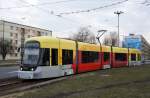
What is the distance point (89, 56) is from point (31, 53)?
9264mm

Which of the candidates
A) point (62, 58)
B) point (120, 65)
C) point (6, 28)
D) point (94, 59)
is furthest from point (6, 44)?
point (62, 58)

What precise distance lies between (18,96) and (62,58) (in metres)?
9.91

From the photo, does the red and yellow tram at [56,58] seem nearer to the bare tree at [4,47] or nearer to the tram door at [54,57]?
the tram door at [54,57]

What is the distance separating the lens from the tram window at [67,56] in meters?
22.7

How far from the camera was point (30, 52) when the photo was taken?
2045cm

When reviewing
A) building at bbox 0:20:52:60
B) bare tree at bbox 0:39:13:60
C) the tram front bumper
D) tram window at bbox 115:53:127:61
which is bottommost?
the tram front bumper

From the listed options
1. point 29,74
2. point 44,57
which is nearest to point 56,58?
point 44,57

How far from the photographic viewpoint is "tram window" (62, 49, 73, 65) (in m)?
22.7

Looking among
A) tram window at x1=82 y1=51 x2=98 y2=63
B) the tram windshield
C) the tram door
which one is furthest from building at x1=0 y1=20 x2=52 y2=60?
the tram windshield

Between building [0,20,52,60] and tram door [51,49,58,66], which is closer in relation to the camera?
tram door [51,49,58,66]

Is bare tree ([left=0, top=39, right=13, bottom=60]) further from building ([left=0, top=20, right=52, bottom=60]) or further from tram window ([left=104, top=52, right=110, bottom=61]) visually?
tram window ([left=104, top=52, right=110, bottom=61])

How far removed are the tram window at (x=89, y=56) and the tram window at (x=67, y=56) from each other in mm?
2953

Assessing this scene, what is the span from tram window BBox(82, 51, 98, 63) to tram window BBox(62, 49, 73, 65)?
9.69 feet

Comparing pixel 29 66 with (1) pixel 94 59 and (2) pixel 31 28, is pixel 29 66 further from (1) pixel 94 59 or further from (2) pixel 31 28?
(2) pixel 31 28
